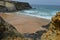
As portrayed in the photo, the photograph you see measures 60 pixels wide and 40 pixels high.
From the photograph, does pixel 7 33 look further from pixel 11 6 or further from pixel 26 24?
pixel 11 6

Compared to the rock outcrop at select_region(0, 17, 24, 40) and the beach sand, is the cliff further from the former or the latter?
the rock outcrop at select_region(0, 17, 24, 40)

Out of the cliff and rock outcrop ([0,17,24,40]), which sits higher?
rock outcrop ([0,17,24,40])

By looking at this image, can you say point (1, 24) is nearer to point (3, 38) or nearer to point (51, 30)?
point (3, 38)

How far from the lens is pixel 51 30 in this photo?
263 cm

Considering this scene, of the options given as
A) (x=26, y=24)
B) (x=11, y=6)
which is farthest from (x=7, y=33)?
(x=11, y=6)

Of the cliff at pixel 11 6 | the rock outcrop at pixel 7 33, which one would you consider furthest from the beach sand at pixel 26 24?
the cliff at pixel 11 6

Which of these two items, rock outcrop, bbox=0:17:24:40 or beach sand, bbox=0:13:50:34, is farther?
beach sand, bbox=0:13:50:34

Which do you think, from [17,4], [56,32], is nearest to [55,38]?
[56,32]

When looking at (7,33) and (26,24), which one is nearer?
(7,33)

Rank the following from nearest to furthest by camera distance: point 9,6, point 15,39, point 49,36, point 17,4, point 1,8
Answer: point 49,36 → point 15,39 → point 1,8 → point 9,6 → point 17,4

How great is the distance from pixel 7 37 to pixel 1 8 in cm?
2820

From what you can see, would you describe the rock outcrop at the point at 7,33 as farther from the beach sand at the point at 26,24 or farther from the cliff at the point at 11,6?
the cliff at the point at 11,6

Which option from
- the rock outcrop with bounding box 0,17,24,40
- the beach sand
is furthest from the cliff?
the rock outcrop with bounding box 0,17,24,40

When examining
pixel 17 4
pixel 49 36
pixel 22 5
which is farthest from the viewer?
pixel 22 5
